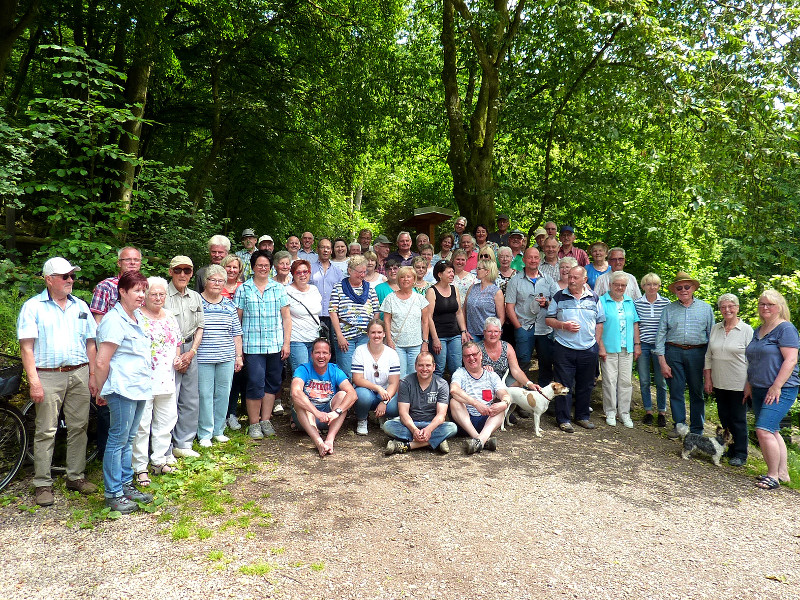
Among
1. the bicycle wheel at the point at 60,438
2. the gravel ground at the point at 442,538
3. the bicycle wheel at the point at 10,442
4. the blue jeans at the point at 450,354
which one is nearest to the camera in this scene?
the gravel ground at the point at 442,538

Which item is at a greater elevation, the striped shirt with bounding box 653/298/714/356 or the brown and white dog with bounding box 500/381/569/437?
the striped shirt with bounding box 653/298/714/356

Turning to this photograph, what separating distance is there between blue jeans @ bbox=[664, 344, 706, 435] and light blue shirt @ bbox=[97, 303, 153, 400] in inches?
219

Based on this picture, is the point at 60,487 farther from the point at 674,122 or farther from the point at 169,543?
the point at 674,122

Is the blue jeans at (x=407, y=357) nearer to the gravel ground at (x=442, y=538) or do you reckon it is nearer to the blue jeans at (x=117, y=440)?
the gravel ground at (x=442, y=538)

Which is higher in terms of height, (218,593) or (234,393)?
(234,393)

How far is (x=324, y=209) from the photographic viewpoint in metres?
15.9

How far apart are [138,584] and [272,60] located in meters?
12.3

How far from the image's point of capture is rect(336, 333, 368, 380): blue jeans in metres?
6.60

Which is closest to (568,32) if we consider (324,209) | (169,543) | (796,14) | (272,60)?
(796,14)

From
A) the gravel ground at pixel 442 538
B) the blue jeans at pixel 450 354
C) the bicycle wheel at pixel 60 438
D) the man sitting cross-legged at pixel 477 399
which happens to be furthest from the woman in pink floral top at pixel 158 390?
the blue jeans at pixel 450 354

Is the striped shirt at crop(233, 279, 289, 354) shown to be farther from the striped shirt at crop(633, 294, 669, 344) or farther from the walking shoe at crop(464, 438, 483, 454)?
the striped shirt at crop(633, 294, 669, 344)

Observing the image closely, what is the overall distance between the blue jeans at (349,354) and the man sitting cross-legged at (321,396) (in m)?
0.43

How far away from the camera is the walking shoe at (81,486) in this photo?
4.61 m

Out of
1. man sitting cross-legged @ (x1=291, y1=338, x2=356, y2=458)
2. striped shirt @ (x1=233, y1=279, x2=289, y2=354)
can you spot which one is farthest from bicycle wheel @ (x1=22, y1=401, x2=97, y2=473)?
man sitting cross-legged @ (x1=291, y1=338, x2=356, y2=458)
